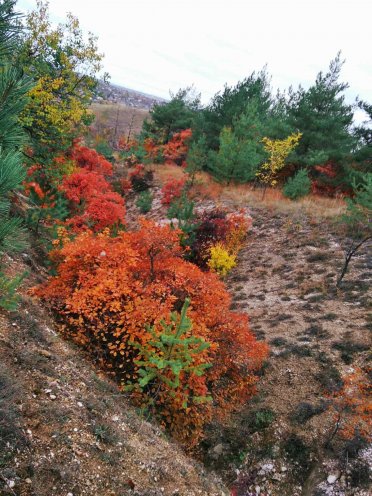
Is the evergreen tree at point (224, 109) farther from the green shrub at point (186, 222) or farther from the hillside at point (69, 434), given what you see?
the hillside at point (69, 434)

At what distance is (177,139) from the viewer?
132 ft

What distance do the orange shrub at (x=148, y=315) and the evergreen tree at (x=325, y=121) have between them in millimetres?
18434

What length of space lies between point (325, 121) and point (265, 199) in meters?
7.44

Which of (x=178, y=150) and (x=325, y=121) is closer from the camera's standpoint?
(x=325, y=121)

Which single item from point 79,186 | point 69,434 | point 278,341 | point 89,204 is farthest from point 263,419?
point 79,186

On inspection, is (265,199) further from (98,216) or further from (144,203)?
(98,216)

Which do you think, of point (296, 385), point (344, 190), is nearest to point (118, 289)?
point (296, 385)

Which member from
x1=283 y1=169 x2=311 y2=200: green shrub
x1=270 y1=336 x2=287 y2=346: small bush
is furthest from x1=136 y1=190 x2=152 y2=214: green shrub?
x1=270 y1=336 x2=287 y2=346: small bush

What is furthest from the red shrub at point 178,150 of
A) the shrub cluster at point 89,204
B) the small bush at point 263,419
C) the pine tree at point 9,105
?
the pine tree at point 9,105

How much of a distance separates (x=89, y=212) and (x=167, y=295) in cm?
937

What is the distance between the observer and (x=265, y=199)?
80.5 ft

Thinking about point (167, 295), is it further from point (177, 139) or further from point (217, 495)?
point (177, 139)

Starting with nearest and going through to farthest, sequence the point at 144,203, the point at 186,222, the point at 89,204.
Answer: the point at 89,204 < the point at 186,222 < the point at 144,203

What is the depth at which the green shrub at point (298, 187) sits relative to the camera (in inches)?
909
